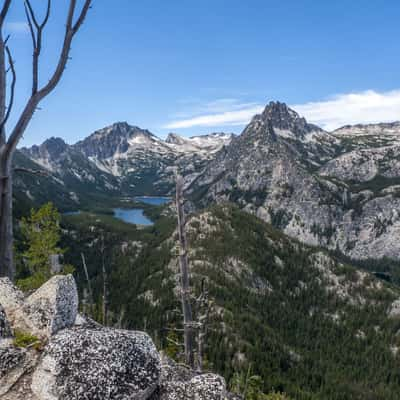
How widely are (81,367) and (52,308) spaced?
2.58 m

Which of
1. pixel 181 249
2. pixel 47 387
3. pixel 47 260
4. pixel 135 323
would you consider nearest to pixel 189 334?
pixel 181 249

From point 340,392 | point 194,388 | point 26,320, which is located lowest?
point 340,392

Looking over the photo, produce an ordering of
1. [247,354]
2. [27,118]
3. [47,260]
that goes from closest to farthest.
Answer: [27,118] → [47,260] → [247,354]

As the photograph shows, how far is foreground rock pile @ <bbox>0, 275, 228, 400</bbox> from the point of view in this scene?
8.12 meters

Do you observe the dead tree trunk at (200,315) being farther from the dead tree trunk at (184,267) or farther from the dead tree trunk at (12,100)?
the dead tree trunk at (12,100)

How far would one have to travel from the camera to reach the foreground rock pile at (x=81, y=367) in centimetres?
812

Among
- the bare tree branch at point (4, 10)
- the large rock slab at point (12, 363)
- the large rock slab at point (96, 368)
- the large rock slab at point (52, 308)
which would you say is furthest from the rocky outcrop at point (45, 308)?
the bare tree branch at point (4, 10)

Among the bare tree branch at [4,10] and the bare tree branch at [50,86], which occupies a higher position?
the bare tree branch at [4,10]

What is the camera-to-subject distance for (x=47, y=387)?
8078mm

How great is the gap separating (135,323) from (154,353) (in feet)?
651

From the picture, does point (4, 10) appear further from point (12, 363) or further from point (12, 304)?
point (12, 363)

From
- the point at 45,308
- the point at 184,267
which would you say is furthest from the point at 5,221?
the point at 184,267

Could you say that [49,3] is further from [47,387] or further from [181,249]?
[181,249]

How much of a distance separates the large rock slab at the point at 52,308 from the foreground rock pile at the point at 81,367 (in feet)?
0.09
